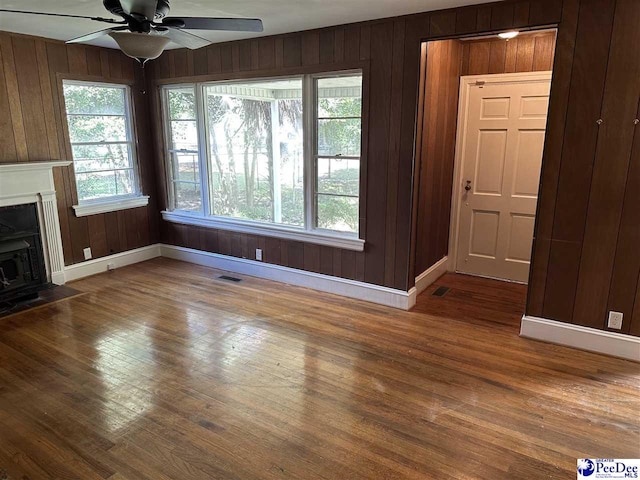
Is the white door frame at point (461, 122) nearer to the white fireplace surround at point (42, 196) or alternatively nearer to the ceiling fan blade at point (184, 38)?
the ceiling fan blade at point (184, 38)

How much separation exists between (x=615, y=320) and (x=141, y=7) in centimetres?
354

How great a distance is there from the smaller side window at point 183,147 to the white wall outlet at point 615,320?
428 cm

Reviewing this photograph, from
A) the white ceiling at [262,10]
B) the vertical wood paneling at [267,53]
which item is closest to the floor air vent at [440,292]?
the white ceiling at [262,10]

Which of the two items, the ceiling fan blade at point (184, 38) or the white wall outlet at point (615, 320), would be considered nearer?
the ceiling fan blade at point (184, 38)

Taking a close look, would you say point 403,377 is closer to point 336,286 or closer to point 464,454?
point 464,454

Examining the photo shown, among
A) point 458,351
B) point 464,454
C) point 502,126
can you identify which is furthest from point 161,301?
point 502,126

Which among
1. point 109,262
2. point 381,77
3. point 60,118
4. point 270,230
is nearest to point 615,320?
point 381,77

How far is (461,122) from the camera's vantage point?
465 cm

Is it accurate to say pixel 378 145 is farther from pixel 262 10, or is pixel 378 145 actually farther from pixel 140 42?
pixel 140 42

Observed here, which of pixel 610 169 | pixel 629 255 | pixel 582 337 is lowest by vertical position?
pixel 582 337

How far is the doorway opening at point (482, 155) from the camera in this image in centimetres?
415

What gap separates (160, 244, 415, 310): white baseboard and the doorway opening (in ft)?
1.43

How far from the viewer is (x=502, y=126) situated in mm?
4457

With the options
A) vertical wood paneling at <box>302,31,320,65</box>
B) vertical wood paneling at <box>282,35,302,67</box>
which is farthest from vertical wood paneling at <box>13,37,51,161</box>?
Answer: vertical wood paneling at <box>302,31,320,65</box>
